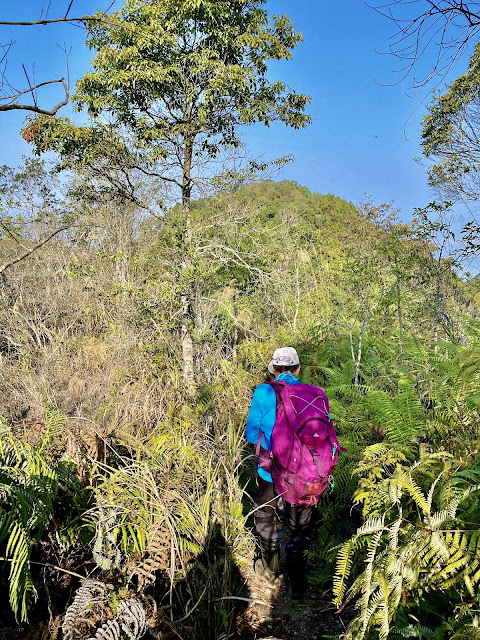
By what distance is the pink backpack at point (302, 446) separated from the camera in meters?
2.62

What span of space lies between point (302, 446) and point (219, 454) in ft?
3.53

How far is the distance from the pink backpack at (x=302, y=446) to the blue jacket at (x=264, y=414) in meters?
0.08

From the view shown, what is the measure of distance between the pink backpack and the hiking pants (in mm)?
146

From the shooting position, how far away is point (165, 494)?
2586mm

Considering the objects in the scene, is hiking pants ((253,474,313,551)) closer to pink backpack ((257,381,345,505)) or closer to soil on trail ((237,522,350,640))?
pink backpack ((257,381,345,505))

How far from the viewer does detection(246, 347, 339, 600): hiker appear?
2627mm

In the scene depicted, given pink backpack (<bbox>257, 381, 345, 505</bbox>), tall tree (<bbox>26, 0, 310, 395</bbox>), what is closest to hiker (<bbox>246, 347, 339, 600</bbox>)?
pink backpack (<bbox>257, 381, 345, 505</bbox>)

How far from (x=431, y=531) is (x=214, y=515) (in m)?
1.61

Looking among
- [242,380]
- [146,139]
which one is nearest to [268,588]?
[242,380]

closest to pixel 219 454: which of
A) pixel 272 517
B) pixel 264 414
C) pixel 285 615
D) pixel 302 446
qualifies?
pixel 272 517

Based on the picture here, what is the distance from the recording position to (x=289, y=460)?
265 centimetres

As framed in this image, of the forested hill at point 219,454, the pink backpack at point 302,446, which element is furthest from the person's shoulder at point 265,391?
the forested hill at point 219,454

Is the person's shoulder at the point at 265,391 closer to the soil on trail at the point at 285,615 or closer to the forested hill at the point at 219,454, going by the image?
the forested hill at the point at 219,454

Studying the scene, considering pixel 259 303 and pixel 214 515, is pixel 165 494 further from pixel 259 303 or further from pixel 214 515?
pixel 259 303
